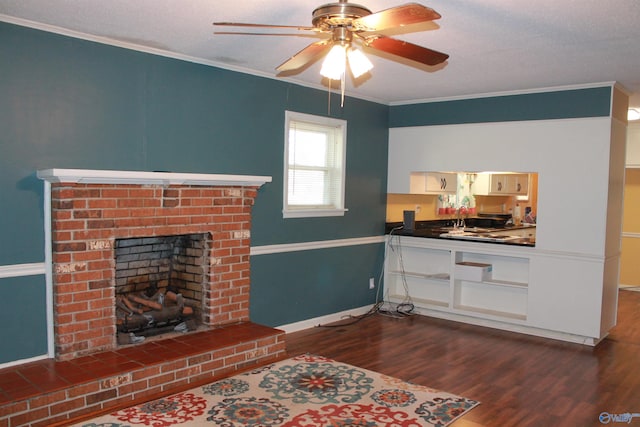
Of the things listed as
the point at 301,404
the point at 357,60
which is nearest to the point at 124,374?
the point at 301,404

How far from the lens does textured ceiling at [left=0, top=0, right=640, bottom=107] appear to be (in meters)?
2.93

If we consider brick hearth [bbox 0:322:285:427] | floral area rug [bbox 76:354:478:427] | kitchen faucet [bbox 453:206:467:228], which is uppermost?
kitchen faucet [bbox 453:206:467:228]

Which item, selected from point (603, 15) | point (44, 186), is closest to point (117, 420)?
point (44, 186)

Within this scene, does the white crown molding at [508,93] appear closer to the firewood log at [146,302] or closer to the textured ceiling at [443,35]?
the textured ceiling at [443,35]

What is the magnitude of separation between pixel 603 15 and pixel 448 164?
2940 millimetres

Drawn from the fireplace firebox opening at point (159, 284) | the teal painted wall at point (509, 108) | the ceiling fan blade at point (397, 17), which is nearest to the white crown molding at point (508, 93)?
the teal painted wall at point (509, 108)

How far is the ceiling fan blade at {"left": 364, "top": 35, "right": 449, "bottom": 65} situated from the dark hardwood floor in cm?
214

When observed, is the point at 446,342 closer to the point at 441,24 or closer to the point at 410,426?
the point at 410,426

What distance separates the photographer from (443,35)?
11.2 ft

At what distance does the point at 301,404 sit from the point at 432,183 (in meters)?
3.64

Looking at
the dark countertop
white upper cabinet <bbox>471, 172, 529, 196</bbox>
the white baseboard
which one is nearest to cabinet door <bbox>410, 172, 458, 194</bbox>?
the dark countertop

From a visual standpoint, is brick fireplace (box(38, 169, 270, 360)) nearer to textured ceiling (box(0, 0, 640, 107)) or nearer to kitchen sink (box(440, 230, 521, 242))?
textured ceiling (box(0, 0, 640, 107))

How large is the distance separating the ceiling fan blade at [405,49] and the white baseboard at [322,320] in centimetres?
309

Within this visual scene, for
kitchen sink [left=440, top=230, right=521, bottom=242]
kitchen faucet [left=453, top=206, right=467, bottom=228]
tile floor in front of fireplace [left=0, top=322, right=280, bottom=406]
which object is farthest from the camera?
kitchen faucet [left=453, top=206, right=467, bottom=228]
